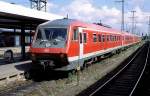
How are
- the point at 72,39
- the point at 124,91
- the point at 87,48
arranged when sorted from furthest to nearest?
1. the point at 87,48
2. the point at 72,39
3. the point at 124,91

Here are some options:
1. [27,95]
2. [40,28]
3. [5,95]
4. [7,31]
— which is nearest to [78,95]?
[27,95]

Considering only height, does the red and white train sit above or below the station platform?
above

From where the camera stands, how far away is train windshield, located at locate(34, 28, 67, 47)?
57.0ft

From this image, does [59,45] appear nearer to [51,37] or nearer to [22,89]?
[51,37]

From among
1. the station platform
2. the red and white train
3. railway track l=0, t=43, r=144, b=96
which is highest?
the red and white train

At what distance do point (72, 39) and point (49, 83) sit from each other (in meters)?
2.54

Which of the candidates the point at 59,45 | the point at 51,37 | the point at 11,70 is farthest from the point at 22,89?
the point at 51,37

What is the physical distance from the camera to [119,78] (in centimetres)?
1920

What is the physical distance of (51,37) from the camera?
17.8 m

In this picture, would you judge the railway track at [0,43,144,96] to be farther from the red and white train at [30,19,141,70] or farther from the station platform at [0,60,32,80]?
the red and white train at [30,19,141,70]

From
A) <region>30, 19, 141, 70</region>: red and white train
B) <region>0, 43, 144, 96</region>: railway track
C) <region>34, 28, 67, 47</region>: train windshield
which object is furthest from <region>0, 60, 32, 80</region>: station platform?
<region>34, 28, 67, 47</region>: train windshield

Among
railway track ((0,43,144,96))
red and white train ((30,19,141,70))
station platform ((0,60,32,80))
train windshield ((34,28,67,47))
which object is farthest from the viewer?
train windshield ((34,28,67,47))

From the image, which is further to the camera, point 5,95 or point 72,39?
point 72,39

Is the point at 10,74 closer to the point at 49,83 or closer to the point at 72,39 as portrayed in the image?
the point at 49,83
